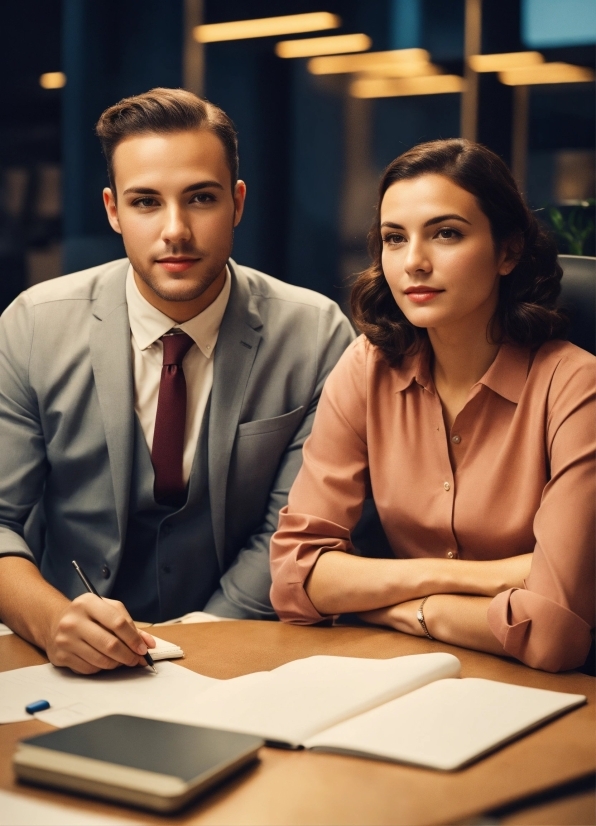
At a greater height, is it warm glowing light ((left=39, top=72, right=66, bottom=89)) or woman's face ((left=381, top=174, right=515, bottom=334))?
warm glowing light ((left=39, top=72, right=66, bottom=89))

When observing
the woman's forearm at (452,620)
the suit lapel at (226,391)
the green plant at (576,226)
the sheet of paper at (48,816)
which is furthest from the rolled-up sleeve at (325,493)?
the green plant at (576,226)

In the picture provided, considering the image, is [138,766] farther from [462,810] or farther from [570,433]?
[570,433]

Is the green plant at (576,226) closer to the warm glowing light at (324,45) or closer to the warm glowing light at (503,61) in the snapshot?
the warm glowing light at (503,61)

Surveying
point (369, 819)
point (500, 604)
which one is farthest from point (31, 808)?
point (500, 604)

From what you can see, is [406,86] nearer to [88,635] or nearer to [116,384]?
[116,384]

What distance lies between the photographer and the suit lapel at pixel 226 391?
2.00m

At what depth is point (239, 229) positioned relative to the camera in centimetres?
449

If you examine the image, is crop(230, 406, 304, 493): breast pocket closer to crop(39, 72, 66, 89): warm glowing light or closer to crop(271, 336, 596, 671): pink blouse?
crop(271, 336, 596, 671): pink blouse

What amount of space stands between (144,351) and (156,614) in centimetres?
59

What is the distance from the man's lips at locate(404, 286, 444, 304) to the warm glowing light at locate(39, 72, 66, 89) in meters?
3.14

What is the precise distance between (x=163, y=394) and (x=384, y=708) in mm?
1071

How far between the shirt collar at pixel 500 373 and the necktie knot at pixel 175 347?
522 millimetres

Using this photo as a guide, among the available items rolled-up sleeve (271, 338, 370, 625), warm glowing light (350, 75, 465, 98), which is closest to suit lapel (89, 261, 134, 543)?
rolled-up sleeve (271, 338, 370, 625)

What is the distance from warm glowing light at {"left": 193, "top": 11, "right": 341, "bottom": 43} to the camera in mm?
4316
